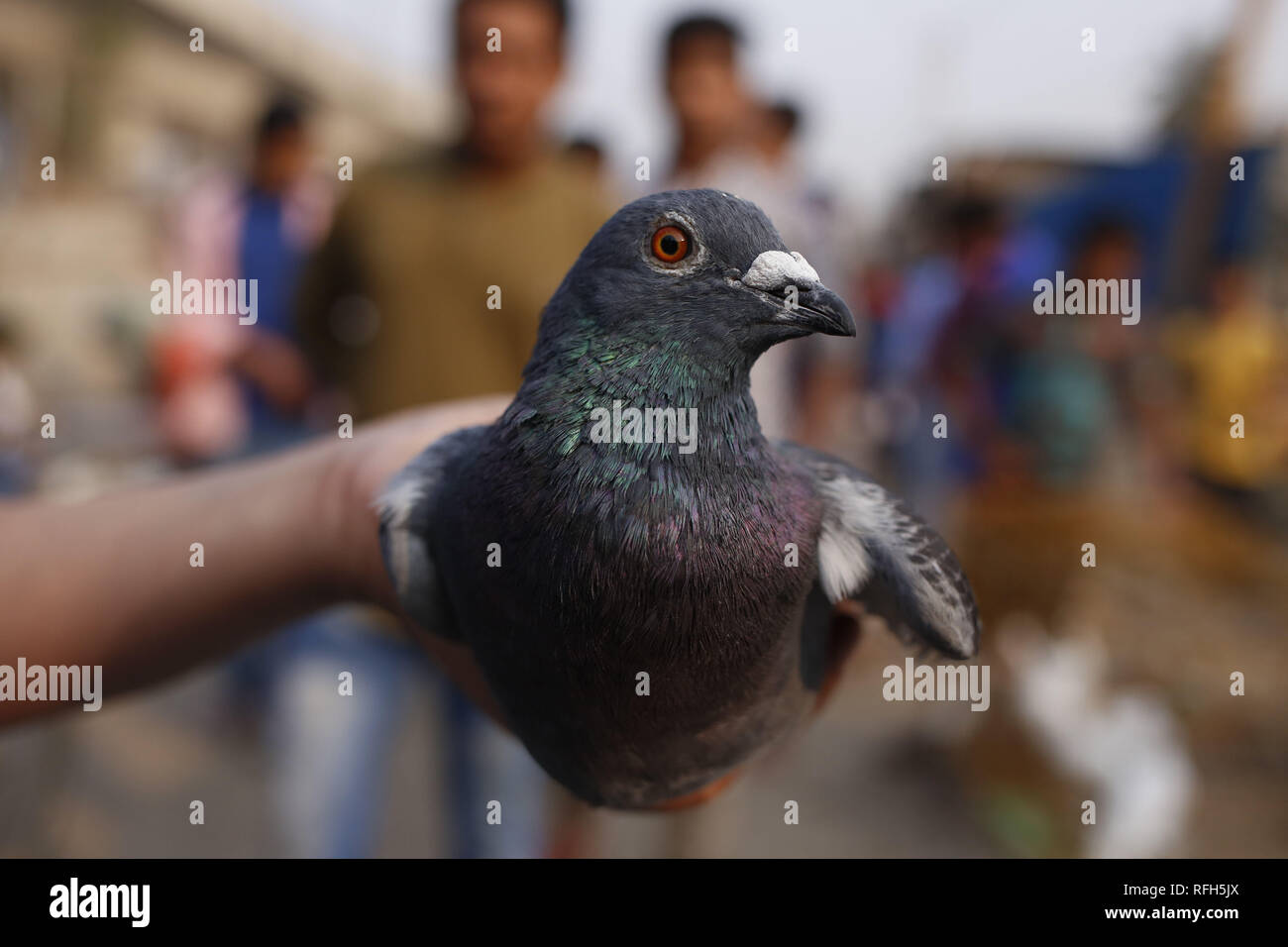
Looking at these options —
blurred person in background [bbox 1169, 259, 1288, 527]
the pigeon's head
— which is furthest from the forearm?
blurred person in background [bbox 1169, 259, 1288, 527]

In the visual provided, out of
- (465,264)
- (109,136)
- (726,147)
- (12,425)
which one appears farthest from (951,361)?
(109,136)

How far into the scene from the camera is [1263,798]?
496 cm

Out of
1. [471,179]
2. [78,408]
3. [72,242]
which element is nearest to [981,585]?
[471,179]

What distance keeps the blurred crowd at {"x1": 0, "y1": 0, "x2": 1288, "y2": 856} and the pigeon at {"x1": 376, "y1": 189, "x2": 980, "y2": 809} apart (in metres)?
1.26

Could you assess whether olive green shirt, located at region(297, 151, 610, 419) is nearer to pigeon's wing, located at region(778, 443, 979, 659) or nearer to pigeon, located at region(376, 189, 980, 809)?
pigeon, located at region(376, 189, 980, 809)

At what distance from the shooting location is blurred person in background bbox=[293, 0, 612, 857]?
9.09ft

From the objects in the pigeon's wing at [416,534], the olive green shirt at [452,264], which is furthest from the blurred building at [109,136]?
the pigeon's wing at [416,534]

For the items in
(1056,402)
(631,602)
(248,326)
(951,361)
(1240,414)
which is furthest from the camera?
(1240,414)

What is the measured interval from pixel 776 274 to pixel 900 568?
0.55 metres

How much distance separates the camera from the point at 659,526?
144 cm

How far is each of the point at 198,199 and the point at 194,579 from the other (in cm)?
384

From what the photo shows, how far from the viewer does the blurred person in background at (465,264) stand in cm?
277

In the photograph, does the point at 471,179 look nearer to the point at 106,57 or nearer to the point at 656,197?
the point at 656,197

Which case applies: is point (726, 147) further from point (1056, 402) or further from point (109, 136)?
point (109, 136)
